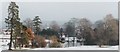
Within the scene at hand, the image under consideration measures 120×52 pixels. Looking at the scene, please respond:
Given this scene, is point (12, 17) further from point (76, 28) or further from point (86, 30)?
point (86, 30)

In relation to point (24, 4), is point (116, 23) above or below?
below

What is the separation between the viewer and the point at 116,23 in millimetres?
6965

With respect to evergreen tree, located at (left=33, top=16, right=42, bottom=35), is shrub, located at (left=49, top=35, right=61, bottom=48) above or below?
below

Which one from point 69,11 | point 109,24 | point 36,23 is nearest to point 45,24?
point 36,23

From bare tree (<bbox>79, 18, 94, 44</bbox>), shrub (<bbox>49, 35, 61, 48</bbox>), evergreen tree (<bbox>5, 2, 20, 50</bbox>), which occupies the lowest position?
shrub (<bbox>49, 35, 61, 48</bbox>)

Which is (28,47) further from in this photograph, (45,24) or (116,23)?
(116,23)

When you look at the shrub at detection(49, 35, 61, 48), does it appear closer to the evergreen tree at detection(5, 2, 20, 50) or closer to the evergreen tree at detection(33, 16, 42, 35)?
the evergreen tree at detection(33, 16, 42, 35)

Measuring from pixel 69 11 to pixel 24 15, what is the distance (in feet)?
3.69

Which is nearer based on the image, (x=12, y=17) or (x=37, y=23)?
(x=37, y=23)

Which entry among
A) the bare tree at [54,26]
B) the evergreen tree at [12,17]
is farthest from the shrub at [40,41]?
the evergreen tree at [12,17]

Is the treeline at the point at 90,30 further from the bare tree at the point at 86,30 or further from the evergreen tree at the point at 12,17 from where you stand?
the evergreen tree at the point at 12,17

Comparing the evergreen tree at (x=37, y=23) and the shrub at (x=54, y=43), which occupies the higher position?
the evergreen tree at (x=37, y=23)

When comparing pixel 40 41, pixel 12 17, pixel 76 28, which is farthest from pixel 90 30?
pixel 12 17

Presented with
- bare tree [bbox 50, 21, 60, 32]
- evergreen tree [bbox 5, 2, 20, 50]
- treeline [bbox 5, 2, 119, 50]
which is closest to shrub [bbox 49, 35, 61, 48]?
treeline [bbox 5, 2, 119, 50]
